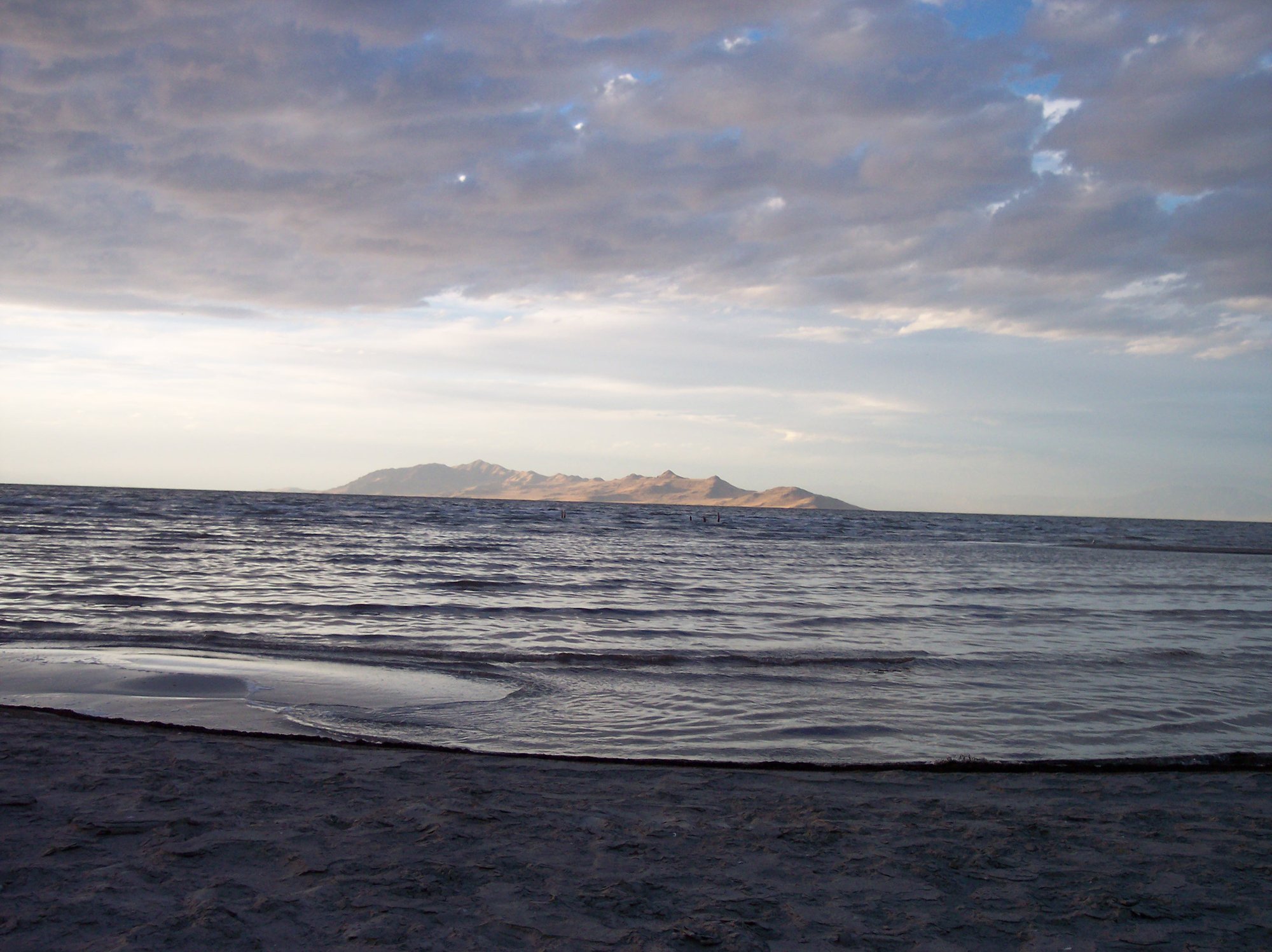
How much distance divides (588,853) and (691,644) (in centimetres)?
687

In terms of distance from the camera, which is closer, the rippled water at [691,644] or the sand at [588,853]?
the sand at [588,853]

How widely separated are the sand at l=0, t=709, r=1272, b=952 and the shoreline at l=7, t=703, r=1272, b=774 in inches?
4.6

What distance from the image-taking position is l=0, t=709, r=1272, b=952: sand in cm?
332

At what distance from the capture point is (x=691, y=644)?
10.9 meters

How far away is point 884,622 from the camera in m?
13.3

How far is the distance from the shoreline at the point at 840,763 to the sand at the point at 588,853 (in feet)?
0.38

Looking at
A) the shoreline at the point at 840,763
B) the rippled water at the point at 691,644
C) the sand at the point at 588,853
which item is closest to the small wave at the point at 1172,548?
the rippled water at the point at 691,644

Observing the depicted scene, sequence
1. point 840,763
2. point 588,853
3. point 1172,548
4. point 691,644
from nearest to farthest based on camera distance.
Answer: point 588,853 < point 840,763 < point 691,644 < point 1172,548

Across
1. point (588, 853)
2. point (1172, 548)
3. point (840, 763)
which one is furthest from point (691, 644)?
point (1172, 548)

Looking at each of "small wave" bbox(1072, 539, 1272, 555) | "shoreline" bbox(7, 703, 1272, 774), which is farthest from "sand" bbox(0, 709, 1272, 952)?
"small wave" bbox(1072, 539, 1272, 555)

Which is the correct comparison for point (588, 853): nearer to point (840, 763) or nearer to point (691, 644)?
point (840, 763)

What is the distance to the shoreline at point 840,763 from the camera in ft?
18.9

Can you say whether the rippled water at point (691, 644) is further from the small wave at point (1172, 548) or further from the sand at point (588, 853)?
the small wave at point (1172, 548)

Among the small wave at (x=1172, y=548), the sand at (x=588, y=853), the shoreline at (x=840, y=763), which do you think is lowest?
the small wave at (x=1172, y=548)
